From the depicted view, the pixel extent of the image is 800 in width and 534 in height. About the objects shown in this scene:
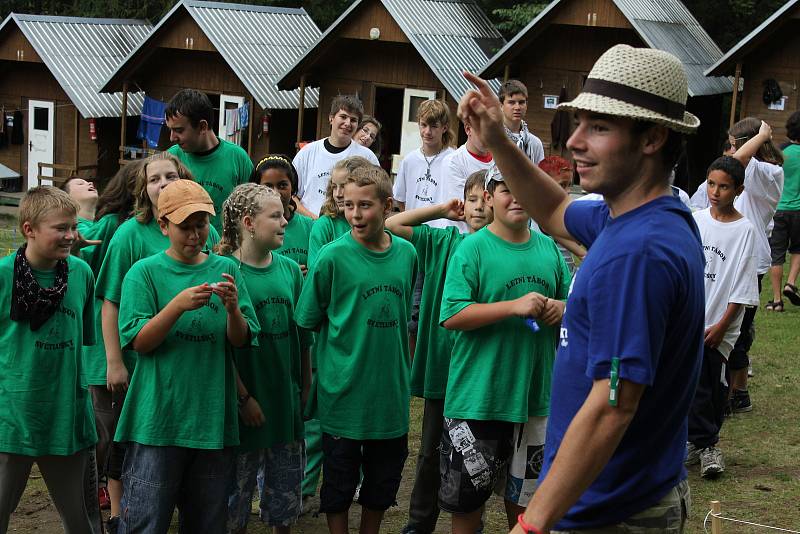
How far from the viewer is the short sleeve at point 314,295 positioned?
5.12 meters

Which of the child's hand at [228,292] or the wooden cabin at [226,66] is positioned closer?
the child's hand at [228,292]

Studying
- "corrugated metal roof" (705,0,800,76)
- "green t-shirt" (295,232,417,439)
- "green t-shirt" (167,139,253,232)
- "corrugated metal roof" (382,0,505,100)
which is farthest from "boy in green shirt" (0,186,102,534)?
"corrugated metal roof" (382,0,505,100)

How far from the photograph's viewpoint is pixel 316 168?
812cm

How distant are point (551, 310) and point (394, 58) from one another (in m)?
19.8

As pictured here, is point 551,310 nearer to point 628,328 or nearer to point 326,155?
point 628,328

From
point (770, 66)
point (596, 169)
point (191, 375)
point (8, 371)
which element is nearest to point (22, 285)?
point (8, 371)

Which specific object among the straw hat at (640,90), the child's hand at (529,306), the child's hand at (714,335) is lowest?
the child's hand at (714,335)

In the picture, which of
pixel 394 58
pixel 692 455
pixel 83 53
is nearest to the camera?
pixel 692 455

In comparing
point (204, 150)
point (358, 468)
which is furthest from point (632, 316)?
point (204, 150)

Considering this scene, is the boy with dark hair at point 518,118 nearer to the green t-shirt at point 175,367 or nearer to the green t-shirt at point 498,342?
the green t-shirt at point 498,342

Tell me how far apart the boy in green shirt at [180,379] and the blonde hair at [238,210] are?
362mm

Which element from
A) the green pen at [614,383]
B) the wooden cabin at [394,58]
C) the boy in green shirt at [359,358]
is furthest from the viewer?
the wooden cabin at [394,58]

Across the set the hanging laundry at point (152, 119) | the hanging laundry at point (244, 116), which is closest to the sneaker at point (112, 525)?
the hanging laundry at point (244, 116)

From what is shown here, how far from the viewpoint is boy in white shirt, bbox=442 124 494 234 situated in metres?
7.45
